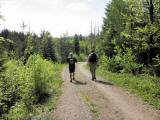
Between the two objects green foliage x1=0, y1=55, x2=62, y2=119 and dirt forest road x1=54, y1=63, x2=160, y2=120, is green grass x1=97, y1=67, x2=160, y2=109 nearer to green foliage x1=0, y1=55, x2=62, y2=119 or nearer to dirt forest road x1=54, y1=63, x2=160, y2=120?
dirt forest road x1=54, y1=63, x2=160, y2=120

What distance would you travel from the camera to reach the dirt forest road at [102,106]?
13242 mm

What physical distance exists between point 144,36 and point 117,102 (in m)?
9.11

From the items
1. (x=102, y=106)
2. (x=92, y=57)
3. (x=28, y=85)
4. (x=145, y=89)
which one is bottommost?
(x=102, y=106)

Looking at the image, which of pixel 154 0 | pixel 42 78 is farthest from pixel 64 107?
pixel 154 0

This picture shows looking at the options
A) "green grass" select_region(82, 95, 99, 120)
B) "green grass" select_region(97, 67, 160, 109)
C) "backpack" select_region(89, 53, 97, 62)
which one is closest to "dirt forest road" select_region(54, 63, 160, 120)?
"green grass" select_region(82, 95, 99, 120)

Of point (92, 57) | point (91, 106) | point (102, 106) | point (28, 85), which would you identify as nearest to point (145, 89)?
point (102, 106)

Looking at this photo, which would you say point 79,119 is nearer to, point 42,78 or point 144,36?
point 42,78

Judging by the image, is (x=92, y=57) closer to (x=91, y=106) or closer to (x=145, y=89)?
(x=145, y=89)

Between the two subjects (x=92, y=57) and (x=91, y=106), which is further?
(x=92, y=57)

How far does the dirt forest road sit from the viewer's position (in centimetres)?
1324

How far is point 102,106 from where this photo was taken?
14977mm

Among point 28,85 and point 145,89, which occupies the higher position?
point 28,85

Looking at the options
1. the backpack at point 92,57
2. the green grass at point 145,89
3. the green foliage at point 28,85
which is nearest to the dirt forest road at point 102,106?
the green grass at point 145,89

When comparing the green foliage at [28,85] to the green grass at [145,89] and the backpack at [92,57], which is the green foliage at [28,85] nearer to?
the green grass at [145,89]
